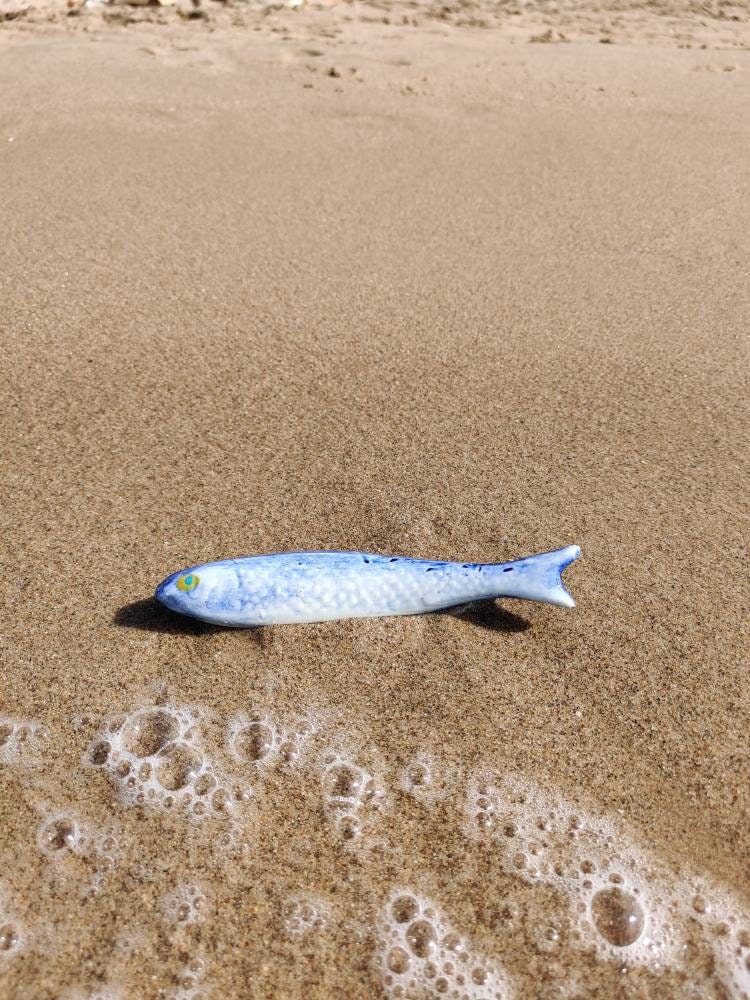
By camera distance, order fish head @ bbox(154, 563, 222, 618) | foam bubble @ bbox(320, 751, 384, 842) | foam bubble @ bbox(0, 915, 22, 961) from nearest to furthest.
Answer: foam bubble @ bbox(0, 915, 22, 961), foam bubble @ bbox(320, 751, 384, 842), fish head @ bbox(154, 563, 222, 618)

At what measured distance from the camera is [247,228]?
2941 mm

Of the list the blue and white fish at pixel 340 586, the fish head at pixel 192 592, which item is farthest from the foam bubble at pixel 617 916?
the fish head at pixel 192 592

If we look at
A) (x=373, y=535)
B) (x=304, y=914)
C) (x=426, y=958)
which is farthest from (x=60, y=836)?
(x=373, y=535)

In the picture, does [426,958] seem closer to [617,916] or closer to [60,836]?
[617,916]

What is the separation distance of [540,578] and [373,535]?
1.30ft

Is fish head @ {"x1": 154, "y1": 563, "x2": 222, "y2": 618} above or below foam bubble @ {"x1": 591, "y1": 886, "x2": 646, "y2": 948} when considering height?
above

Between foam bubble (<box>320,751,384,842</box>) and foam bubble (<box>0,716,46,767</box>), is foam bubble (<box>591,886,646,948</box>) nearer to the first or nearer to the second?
foam bubble (<box>320,751,384,842</box>)

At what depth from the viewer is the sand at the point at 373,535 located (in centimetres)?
137

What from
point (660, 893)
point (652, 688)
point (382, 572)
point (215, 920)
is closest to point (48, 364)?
point (382, 572)

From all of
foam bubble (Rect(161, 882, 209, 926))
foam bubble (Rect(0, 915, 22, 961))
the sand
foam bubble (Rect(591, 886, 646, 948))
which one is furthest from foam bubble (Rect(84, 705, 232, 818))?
foam bubble (Rect(591, 886, 646, 948))

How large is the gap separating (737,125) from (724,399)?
6.42 feet

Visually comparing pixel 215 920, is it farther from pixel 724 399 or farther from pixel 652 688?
pixel 724 399

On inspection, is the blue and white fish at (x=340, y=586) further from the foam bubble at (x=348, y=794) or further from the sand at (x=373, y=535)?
the foam bubble at (x=348, y=794)

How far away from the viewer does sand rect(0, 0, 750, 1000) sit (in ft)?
4.50
